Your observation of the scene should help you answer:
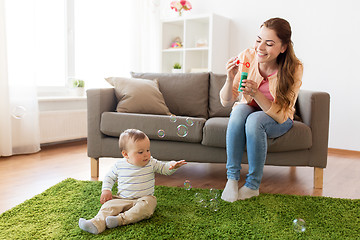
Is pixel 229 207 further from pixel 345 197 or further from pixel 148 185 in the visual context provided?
pixel 345 197

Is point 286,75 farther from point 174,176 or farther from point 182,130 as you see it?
point 174,176

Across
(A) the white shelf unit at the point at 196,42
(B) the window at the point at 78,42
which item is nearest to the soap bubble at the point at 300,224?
(B) the window at the point at 78,42

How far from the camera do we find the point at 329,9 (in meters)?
3.49

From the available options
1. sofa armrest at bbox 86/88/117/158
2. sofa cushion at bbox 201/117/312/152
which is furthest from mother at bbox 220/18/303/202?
sofa armrest at bbox 86/88/117/158

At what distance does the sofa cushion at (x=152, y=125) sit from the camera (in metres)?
2.17

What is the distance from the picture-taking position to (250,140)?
183 cm

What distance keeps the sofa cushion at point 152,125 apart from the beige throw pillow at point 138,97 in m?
0.15

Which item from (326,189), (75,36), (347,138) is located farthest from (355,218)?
(75,36)

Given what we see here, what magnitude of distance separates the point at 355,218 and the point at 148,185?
3.30 feet

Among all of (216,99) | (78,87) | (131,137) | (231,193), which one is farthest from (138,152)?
(78,87)

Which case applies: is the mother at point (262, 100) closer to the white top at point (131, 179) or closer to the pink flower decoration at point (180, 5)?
the white top at point (131, 179)

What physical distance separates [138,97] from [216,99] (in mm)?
656

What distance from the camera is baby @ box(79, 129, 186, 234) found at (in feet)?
4.89

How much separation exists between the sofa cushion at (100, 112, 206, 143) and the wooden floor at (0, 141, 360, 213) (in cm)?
30
